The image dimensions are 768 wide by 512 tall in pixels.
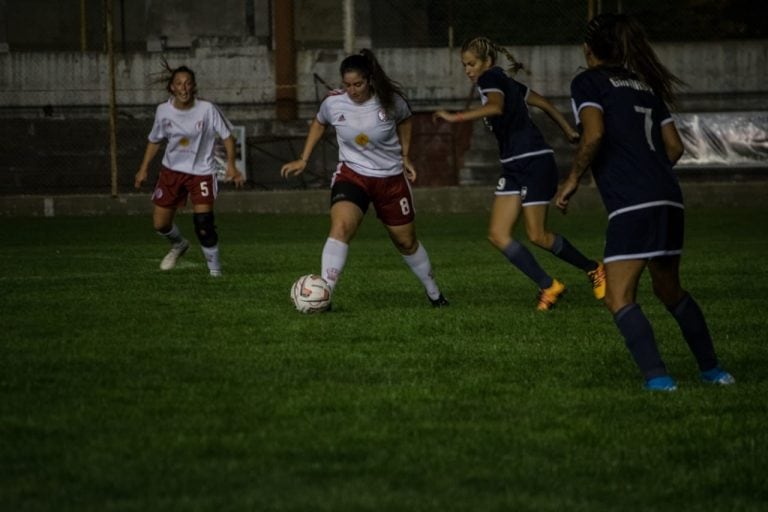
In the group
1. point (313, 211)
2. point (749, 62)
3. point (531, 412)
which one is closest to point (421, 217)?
point (313, 211)

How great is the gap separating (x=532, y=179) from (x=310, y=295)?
79.9 inches

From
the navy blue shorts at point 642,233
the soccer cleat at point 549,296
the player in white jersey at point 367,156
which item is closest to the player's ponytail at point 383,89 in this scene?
the player in white jersey at point 367,156

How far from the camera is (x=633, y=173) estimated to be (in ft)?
25.0

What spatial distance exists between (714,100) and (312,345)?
77.8 ft

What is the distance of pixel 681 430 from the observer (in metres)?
6.57

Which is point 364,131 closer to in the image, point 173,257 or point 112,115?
point 173,257

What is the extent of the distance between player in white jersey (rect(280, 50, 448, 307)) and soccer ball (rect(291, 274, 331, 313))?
328mm

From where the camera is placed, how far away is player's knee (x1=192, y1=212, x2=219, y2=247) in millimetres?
14844

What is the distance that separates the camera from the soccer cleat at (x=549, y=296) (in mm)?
11712

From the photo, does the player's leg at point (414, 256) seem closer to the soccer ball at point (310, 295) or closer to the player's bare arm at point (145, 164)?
the soccer ball at point (310, 295)

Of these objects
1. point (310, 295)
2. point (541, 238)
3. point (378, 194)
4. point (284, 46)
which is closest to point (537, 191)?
point (541, 238)

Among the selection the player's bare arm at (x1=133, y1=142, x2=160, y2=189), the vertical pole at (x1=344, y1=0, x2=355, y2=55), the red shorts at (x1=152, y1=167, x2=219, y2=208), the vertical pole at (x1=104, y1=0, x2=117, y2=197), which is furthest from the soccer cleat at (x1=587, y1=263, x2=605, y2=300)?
the vertical pole at (x1=104, y1=0, x2=117, y2=197)

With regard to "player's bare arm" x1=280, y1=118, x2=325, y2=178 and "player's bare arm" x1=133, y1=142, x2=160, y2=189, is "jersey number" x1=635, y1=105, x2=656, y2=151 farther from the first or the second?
"player's bare arm" x1=133, y1=142, x2=160, y2=189

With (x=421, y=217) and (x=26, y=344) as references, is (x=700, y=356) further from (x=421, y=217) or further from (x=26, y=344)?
(x=421, y=217)
